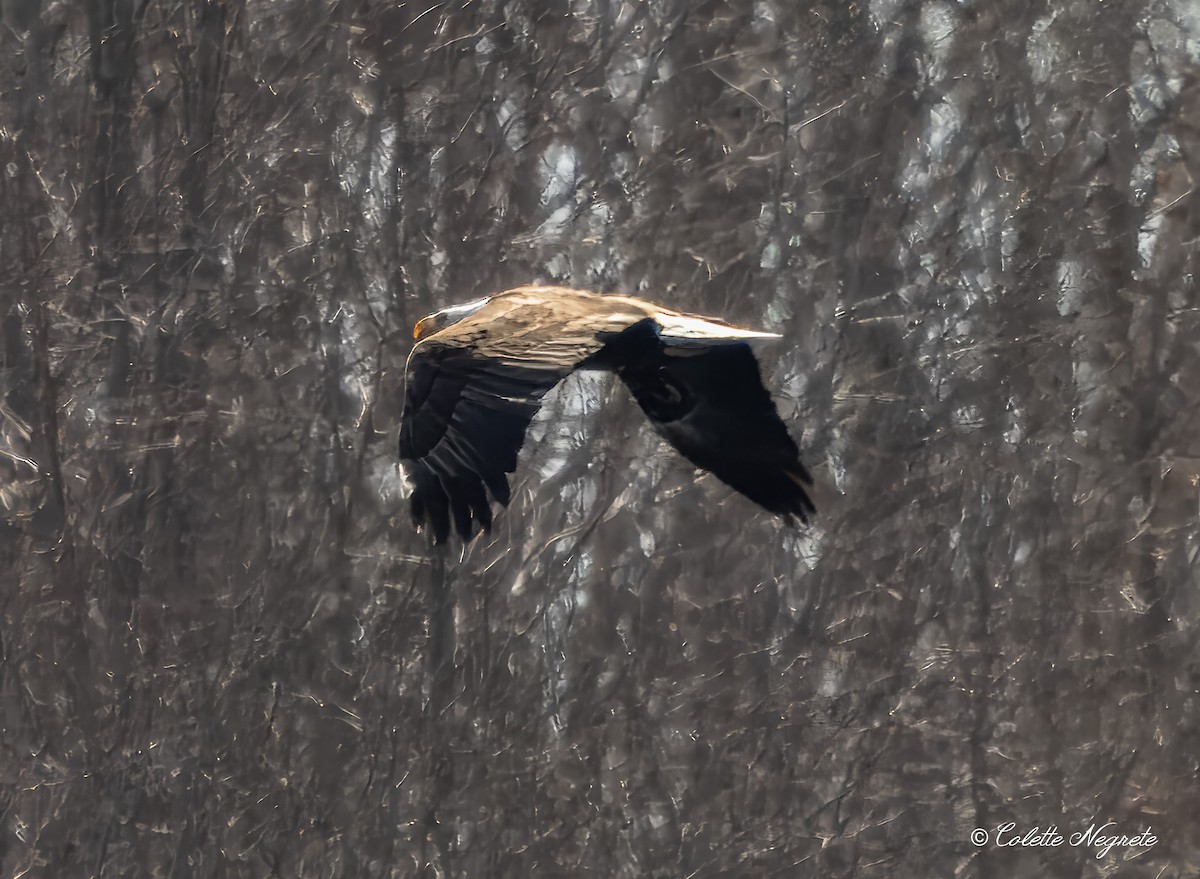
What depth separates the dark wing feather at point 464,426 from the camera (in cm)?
100

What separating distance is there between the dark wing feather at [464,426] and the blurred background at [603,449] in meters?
0.12

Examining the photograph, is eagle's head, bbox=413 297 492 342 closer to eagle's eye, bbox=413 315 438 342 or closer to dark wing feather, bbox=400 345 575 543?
eagle's eye, bbox=413 315 438 342

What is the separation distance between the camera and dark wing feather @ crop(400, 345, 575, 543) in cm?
100

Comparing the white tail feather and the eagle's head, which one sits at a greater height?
the eagle's head

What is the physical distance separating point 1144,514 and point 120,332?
47.3 inches

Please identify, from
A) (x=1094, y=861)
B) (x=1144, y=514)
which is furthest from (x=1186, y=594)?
(x=1094, y=861)

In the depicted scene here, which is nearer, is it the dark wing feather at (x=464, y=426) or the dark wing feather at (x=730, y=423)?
the dark wing feather at (x=464, y=426)

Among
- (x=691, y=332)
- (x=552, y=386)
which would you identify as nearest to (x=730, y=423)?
(x=691, y=332)

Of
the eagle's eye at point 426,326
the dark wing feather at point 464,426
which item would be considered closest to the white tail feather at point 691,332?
the dark wing feather at point 464,426

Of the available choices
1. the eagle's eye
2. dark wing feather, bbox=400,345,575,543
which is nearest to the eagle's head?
the eagle's eye

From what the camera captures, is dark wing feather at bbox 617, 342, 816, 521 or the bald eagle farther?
dark wing feather at bbox 617, 342, 816, 521

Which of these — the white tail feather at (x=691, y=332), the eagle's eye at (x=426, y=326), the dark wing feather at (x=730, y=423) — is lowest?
the dark wing feather at (x=730, y=423)

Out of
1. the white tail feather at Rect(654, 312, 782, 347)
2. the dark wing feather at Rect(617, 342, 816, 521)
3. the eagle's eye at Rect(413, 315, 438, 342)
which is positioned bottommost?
the dark wing feather at Rect(617, 342, 816, 521)

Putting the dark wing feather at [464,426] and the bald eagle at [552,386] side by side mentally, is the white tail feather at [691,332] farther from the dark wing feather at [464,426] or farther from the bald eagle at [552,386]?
the dark wing feather at [464,426]
